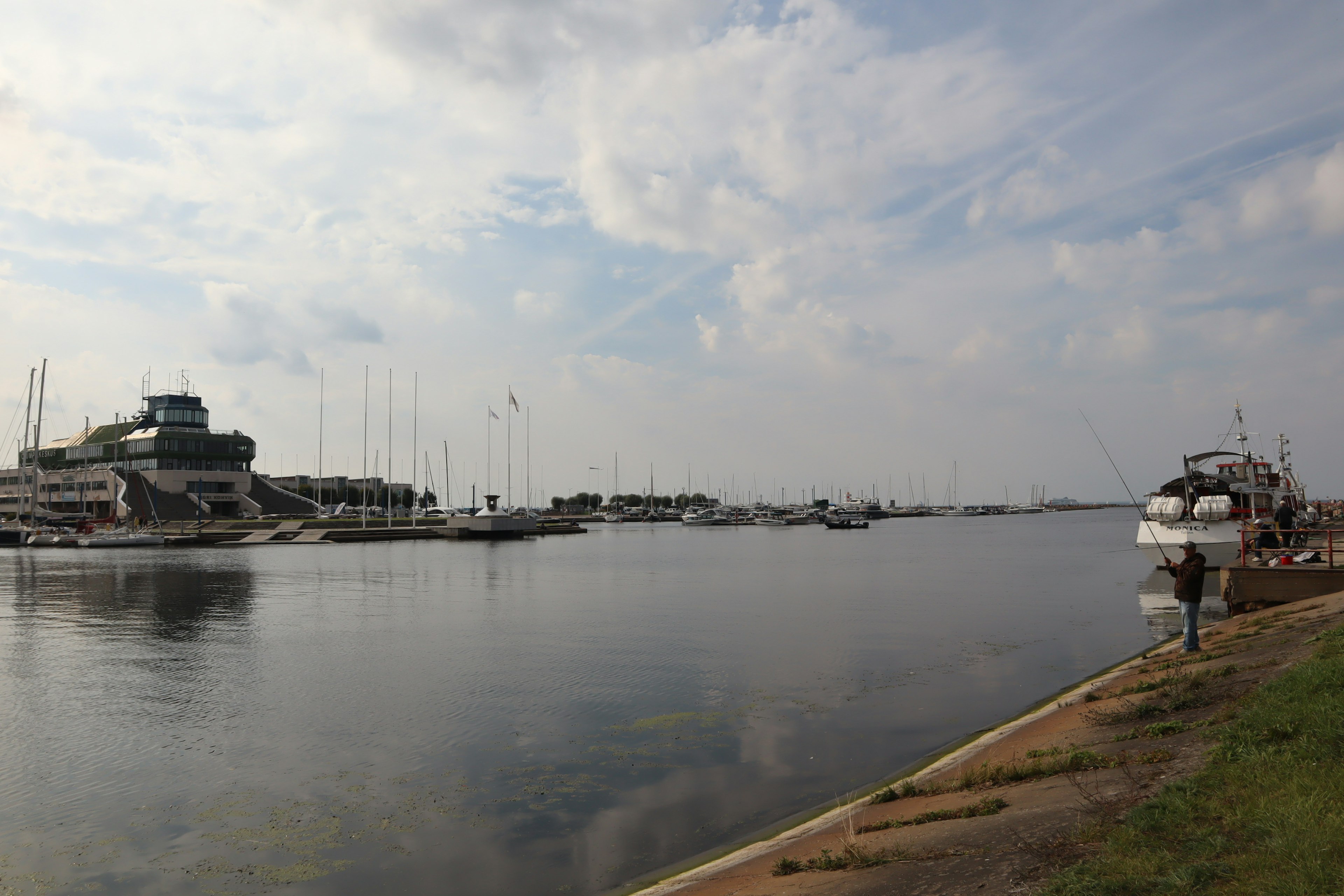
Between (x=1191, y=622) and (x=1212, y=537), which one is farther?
(x=1212, y=537)

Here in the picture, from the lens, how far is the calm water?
11203mm

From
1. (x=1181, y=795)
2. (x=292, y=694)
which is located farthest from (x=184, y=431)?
(x=1181, y=795)

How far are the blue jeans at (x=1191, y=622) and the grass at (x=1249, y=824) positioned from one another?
361 inches

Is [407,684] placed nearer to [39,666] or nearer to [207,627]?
[39,666]

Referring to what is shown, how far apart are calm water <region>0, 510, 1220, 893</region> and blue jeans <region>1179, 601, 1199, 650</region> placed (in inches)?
133

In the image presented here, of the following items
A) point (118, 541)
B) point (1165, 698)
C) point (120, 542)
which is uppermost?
point (118, 541)

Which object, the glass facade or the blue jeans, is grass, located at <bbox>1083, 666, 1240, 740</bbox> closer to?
the blue jeans

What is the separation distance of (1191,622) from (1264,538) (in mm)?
25828

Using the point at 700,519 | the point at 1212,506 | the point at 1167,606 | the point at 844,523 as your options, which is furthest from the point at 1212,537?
the point at 700,519

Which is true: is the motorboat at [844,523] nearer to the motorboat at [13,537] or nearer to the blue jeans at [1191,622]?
the motorboat at [13,537]

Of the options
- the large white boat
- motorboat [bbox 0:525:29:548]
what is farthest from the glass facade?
the large white boat

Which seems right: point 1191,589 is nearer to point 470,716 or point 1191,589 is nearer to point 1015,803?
point 1015,803

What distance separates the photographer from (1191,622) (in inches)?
744

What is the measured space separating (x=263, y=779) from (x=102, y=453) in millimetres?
170821
